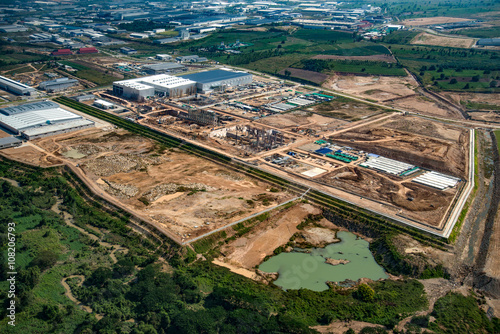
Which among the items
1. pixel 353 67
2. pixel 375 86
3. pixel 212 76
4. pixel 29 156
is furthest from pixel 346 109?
pixel 29 156

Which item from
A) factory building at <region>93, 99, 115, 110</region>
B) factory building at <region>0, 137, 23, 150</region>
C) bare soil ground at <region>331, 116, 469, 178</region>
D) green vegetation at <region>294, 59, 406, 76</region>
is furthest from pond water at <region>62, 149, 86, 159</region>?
green vegetation at <region>294, 59, 406, 76</region>

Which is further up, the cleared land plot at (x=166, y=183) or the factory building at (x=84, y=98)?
the cleared land plot at (x=166, y=183)

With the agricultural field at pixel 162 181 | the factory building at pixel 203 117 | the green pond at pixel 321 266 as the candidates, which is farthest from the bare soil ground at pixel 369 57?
the green pond at pixel 321 266

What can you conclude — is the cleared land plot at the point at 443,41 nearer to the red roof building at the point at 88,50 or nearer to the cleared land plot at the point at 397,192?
the red roof building at the point at 88,50

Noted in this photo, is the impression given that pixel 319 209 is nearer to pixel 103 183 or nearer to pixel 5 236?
pixel 103 183

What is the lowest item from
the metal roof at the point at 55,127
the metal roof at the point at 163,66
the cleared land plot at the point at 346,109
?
the metal roof at the point at 55,127

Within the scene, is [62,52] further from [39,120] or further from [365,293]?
[365,293]
